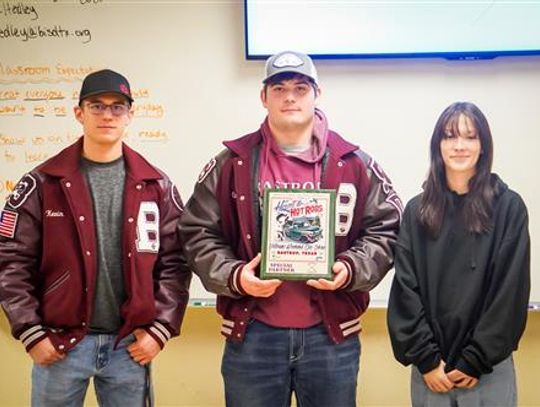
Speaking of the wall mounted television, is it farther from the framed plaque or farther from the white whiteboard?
the framed plaque

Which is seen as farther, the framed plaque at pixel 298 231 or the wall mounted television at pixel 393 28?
the wall mounted television at pixel 393 28

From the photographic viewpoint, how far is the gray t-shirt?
6.61ft

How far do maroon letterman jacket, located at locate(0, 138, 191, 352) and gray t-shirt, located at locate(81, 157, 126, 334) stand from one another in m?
0.03

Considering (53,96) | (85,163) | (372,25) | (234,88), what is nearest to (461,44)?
(372,25)

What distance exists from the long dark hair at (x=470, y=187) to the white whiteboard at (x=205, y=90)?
0.94 metres

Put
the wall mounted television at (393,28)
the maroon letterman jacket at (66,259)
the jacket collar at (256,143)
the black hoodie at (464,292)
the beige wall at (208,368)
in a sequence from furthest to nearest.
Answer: the beige wall at (208,368) → the wall mounted television at (393,28) → the jacket collar at (256,143) → the maroon letterman jacket at (66,259) → the black hoodie at (464,292)

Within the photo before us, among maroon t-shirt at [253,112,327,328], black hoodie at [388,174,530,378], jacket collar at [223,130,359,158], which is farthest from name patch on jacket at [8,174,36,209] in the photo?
black hoodie at [388,174,530,378]

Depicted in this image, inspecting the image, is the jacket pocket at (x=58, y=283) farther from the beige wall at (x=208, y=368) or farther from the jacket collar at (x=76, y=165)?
the beige wall at (x=208, y=368)

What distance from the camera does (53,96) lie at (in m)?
2.97

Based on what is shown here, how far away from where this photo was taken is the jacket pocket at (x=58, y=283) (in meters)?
1.98

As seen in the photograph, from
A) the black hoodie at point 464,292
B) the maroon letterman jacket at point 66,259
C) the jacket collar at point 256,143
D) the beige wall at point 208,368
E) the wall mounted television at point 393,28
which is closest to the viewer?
the black hoodie at point 464,292

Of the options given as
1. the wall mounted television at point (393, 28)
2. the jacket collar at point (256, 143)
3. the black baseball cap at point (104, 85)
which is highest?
the wall mounted television at point (393, 28)

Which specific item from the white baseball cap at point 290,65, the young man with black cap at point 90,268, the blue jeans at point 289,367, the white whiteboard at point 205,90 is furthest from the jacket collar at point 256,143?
the white whiteboard at point 205,90

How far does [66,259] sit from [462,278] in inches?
52.6
